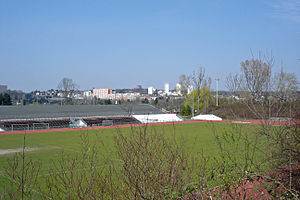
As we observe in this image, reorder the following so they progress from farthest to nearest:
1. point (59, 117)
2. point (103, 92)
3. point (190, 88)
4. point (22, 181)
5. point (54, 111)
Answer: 1. point (103, 92)
2. point (190, 88)
3. point (54, 111)
4. point (59, 117)
5. point (22, 181)

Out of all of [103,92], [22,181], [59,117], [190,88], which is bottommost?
[59,117]

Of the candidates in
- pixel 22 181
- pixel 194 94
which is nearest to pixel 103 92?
pixel 194 94

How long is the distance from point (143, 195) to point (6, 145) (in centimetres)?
1855

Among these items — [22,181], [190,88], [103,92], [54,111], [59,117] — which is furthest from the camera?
[103,92]

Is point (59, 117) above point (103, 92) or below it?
below

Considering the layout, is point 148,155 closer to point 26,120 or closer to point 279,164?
point 279,164

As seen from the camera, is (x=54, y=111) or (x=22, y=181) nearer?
(x=22, y=181)

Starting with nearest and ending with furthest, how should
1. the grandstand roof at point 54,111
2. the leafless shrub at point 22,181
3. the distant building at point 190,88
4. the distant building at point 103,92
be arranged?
the leafless shrub at point 22,181 < the grandstand roof at point 54,111 < the distant building at point 190,88 < the distant building at point 103,92

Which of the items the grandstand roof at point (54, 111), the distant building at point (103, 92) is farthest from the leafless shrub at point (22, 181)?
the distant building at point (103, 92)

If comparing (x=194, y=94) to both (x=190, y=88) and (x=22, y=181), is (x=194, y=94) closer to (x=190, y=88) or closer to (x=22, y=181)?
(x=190, y=88)

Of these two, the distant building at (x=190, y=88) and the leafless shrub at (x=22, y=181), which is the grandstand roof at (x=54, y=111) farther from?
the leafless shrub at (x=22, y=181)

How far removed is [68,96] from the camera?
280 feet

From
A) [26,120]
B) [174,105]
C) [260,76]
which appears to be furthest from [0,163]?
[174,105]

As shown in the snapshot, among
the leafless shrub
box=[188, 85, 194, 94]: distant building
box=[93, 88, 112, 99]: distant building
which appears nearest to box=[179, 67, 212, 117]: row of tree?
box=[188, 85, 194, 94]: distant building
